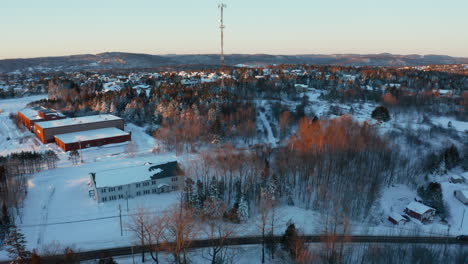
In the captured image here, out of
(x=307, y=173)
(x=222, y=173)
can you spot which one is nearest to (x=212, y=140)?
(x=222, y=173)

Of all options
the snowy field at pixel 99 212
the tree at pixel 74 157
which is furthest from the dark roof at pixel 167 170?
the tree at pixel 74 157

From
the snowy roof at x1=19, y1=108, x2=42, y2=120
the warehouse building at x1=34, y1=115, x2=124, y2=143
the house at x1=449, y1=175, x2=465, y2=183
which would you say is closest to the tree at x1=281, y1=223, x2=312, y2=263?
the house at x1=449, y1=175, x2=465, y2=183

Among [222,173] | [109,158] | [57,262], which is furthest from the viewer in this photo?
[109,158]

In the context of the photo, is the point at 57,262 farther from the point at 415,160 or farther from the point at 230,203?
the point at 415,160

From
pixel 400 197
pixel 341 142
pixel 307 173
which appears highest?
pixel 341 142

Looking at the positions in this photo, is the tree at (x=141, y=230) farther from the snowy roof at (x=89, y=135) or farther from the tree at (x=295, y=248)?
the snowy roof at (x=89, y=135)
